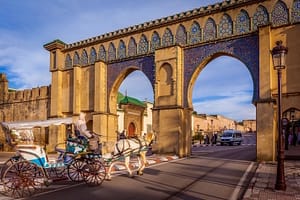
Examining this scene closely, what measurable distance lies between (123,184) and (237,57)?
35.6ft

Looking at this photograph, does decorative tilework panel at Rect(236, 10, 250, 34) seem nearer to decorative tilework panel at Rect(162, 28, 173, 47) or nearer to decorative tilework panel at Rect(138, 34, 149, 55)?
decorative tilework panel at Rect(162, 28, 173, 47)

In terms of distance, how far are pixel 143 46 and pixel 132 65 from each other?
1445mm

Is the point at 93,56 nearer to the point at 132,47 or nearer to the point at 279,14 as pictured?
the point at 132,47

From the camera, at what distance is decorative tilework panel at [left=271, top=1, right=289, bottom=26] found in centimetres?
1625

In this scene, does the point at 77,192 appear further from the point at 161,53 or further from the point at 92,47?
the point at 92,47

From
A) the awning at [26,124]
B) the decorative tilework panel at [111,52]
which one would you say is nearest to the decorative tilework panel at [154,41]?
the decorative tilework panel at [111,52]

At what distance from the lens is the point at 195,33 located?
1914 cm

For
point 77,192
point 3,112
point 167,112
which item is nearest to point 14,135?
point 77,192

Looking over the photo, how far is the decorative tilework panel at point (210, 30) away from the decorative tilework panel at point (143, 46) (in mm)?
4004

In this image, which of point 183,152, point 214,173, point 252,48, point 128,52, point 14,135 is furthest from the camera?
point 128,52

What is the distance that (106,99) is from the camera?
73.5 feet

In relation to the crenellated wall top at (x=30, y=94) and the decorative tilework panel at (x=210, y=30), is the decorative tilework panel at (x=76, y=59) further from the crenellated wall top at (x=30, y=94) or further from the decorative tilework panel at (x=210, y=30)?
the decorative tilework panel at (x=210, y=30)

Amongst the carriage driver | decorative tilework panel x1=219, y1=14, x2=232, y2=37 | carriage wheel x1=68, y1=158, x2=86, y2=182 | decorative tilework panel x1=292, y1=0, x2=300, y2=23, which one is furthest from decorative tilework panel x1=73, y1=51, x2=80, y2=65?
carriage wheel x1=68, y1=158, x2=86, y2=182

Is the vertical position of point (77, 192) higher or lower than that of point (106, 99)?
lower
